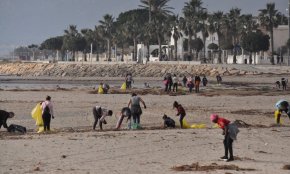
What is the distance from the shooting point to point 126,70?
92.9 m

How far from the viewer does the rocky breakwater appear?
76675mm

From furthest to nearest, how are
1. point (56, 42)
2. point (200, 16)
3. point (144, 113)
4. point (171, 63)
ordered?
point (56, 42)
point (200, 16)
point (171, 63)
point (144, 113)

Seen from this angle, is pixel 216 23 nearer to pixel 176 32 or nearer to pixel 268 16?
pixel 176 32

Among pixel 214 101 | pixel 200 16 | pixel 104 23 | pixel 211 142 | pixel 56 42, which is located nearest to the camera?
pixel 211 142

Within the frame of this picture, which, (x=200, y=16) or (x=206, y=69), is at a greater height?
(x=200, y=16)

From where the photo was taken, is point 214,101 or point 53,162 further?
point 214,101

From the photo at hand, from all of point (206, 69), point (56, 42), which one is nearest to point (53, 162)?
point (206, 69)

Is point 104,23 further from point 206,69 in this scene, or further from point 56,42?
point 206,69

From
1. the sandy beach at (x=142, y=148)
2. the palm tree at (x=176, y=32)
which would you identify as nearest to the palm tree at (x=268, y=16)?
the palm tree at (x=176, y=32)

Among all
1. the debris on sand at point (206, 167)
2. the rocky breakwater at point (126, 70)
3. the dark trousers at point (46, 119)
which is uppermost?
the rocky breakwater at point (126, 70)

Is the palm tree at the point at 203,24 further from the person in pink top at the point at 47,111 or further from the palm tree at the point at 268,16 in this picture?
the person in pink top at the point at 47,111

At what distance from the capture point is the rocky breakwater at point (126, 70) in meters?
76.7

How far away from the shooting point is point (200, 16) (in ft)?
339

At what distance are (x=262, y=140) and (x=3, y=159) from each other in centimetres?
756
